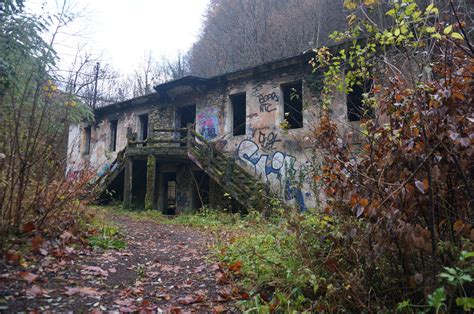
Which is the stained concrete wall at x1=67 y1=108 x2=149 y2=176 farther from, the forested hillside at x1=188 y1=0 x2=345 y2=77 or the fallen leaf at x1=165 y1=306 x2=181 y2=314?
the fallen leaf at x1=165 y1=306 x2=181 y2=314

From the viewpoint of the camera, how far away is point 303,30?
17500mm

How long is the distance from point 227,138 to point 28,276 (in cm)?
987

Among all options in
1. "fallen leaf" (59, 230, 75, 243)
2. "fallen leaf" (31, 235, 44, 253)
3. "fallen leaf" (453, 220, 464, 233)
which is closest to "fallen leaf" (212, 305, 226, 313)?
"fallen leaf" (453, 220, 464, 233)

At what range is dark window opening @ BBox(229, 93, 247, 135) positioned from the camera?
13023mm

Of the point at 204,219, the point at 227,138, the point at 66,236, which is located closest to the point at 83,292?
the point at 66,236

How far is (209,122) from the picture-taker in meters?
13.5

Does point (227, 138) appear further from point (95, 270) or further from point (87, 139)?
point (87, 139)

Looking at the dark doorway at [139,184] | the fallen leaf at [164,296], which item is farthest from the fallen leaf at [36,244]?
the dark doorway at [139,184]

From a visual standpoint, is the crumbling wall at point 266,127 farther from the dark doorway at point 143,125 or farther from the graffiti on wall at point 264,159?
the dark doorway at point 143,125

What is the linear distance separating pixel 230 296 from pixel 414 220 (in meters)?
2.15

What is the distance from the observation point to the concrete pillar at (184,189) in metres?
13.5

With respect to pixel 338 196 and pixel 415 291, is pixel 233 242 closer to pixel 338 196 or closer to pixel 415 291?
pixel 338 196

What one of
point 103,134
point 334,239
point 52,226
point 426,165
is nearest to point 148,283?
point 52,226

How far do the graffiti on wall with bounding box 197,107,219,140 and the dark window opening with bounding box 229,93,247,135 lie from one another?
2.49 ft
